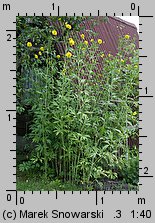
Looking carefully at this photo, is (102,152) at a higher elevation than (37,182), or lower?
higher

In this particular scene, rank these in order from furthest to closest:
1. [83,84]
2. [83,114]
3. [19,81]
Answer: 1. [19,81]
2. [83,84]
3. [83,114]

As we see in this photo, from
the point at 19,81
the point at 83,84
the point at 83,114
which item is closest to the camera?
the point at 83,114

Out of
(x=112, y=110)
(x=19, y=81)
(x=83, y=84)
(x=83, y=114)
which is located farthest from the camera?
(x=19, y=81)

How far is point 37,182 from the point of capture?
4.02 metres

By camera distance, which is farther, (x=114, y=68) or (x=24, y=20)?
(x=24, y=20)

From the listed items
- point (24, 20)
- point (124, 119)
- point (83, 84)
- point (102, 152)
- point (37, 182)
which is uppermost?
point (24, 20)

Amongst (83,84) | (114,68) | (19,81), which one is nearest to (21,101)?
(19,81)

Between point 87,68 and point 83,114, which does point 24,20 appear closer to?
point 87,68

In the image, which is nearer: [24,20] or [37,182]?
[37,182]

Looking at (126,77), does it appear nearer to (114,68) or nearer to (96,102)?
(114,68)

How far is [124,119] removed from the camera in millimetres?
4219

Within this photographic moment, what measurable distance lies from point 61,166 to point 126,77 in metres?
1.46

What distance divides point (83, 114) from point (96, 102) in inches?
16.7

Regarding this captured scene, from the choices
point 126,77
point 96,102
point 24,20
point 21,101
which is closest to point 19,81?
point 21,101
